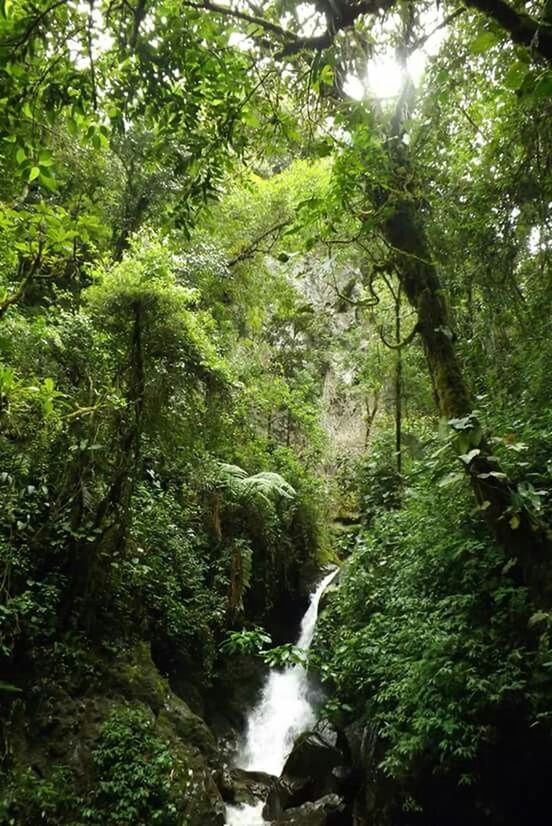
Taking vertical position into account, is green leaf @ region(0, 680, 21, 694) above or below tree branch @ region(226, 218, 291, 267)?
below

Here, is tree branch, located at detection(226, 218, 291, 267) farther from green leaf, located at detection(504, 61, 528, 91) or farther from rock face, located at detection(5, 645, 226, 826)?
green leaf, located at detection(504, 61, 528, 91)

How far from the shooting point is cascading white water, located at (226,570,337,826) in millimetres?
7016

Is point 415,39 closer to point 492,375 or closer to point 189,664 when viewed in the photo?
point 492,375

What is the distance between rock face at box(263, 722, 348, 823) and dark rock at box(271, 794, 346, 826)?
0.04 meters

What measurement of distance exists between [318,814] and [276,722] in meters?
2.49

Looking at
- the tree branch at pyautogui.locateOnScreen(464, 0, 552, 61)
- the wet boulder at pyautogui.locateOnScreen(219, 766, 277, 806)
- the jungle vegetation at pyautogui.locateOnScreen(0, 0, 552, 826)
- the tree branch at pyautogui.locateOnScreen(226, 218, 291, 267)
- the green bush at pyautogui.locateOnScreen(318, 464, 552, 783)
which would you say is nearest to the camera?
the tree branch at pyautogui.locateOnScreen(464, 0, 552, 61)

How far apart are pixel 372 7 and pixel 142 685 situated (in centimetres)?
592

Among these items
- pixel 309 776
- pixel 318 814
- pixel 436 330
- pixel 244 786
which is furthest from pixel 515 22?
pixel 244 786

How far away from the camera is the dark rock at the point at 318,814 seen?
527 cm

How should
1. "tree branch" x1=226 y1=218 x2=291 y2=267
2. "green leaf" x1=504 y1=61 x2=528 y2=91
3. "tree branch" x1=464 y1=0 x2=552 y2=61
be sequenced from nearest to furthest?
1. "green leaf" x1=504 y1=61 x2=528 y2=91
2. "tree branch" x1=464 y1=0 x2=552 y2=61
3. "tree branch" x1=226 y1=218 x2=291 y2=267

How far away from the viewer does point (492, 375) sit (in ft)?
18.2

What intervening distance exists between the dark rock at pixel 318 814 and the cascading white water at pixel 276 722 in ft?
1.62

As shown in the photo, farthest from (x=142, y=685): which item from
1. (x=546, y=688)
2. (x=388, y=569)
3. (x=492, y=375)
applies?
(x=492, y=375)

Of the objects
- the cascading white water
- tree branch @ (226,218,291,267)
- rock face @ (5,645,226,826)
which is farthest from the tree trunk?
tree branch @ (226,218,291,267)
